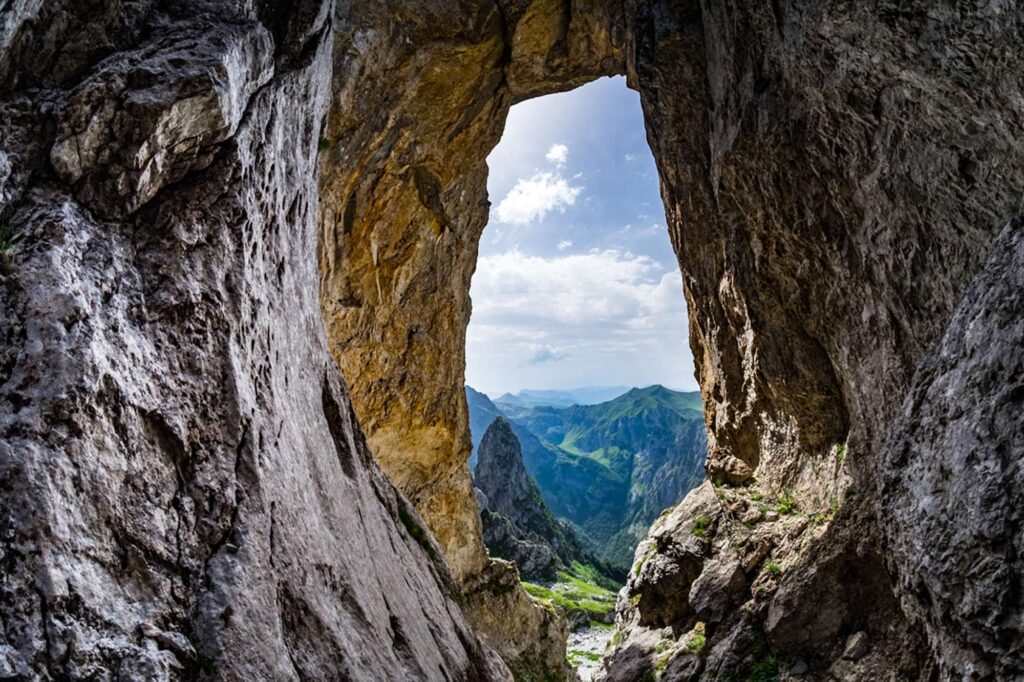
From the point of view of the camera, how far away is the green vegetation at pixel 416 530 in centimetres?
1648

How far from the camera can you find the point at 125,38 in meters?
8.46

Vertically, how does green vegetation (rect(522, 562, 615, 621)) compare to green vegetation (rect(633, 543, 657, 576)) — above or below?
below

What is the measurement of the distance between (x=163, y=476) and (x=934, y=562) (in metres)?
10.8

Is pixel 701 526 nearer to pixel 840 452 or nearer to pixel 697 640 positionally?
pixel 697 640

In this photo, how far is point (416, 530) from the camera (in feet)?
54.5

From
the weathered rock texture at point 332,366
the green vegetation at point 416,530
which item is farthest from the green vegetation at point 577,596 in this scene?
the weathered rock texture at point 332,366

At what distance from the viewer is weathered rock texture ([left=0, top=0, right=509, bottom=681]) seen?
5293 millimetres

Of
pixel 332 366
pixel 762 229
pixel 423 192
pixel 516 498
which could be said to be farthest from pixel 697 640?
pixel 516 498

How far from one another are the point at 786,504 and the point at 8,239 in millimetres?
21441

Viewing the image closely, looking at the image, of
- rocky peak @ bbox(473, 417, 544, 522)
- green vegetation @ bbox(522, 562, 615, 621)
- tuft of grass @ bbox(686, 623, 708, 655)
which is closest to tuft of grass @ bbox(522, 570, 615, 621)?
green vegetation @ bbox(522, 562, 615, 621)

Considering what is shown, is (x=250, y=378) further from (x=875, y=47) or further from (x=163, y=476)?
(x=875, y=47)

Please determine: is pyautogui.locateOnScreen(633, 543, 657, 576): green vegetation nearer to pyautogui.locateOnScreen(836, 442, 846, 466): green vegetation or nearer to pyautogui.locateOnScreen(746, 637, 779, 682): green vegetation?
pyautogui.locateOnScreen(746, 637, 779, 682): green vegetation

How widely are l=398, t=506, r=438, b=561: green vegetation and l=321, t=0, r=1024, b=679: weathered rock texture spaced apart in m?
9.42

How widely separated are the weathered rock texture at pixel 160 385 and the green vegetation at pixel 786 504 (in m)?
13.6
